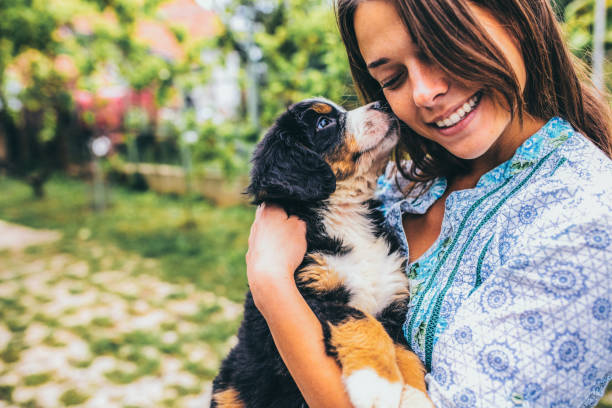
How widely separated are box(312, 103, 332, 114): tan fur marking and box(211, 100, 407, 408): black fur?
2 centimetres

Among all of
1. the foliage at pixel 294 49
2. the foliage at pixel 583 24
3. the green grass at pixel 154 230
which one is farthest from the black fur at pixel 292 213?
the green grass at pixel 154 230

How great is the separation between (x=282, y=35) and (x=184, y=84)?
1912 mm

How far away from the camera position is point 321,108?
2076 millimetres

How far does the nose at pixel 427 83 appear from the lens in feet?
4.23

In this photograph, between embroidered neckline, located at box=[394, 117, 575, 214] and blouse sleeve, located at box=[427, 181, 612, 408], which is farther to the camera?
embroidered neckline, located at box=[394, 117, 575, 214]

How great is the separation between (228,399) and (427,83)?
1.37m

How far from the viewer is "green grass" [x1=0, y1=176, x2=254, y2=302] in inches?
233

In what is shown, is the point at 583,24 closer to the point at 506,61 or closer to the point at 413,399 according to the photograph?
the point at 506,61

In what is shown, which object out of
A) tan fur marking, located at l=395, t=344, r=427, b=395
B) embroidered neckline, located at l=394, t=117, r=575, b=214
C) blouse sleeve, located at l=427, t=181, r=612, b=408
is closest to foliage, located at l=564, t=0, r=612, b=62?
embroidered neckline, located at l=394, t=117, r=575, b=214

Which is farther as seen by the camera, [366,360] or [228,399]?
[228,399]

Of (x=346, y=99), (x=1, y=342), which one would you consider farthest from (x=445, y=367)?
(x=1, y=342)

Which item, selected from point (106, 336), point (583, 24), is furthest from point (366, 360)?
point (106, 336)

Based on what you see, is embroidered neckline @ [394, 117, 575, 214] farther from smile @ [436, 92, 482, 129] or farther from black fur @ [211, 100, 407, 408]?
black fur @ [211, 100, 407, 408]

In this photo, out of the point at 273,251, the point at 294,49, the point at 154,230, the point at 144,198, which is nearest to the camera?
the point at 273,251
